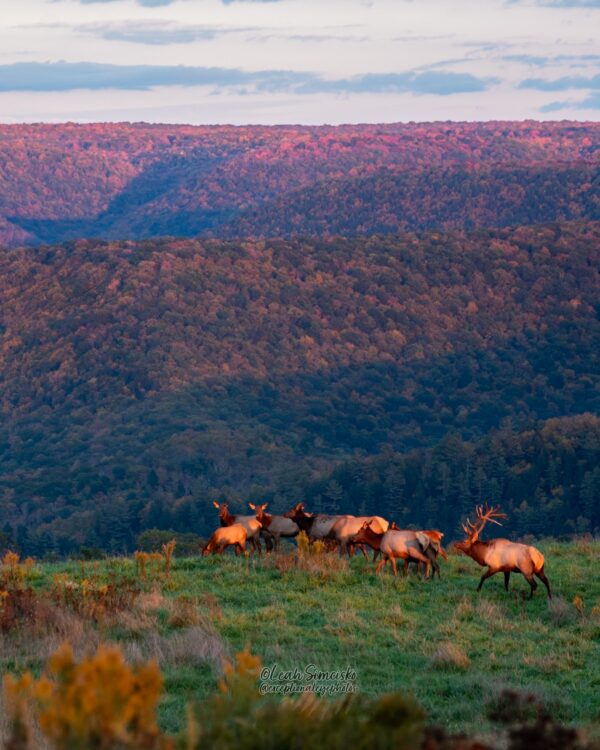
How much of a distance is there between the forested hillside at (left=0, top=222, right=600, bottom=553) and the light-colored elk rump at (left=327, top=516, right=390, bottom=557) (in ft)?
162

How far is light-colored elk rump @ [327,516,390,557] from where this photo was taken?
49.4 ft

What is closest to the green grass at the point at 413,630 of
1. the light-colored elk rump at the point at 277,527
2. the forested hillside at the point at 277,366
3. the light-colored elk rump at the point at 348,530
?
the light-colored elk rump at the point at 348,530

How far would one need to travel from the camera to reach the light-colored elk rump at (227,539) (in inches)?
609

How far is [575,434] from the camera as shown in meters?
63.7

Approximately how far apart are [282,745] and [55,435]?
3756 inches

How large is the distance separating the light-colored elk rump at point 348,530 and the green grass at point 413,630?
72cm

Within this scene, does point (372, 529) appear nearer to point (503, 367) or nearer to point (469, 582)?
point (469, 582)

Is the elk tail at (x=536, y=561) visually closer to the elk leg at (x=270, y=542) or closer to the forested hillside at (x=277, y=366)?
the elk leg at (x=270, y=542)

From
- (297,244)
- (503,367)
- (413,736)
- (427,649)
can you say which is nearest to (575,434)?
(503,367)

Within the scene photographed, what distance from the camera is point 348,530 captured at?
15328 mm

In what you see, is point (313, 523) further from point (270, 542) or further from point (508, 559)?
point (508, 559)

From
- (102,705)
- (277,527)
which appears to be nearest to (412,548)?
(277,527)

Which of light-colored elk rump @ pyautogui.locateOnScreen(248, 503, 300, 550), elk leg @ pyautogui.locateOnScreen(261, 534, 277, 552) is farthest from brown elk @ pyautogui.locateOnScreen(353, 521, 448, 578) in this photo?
elk leg @ pyautogui.locateOnScreen(261, 534, 277, 552)

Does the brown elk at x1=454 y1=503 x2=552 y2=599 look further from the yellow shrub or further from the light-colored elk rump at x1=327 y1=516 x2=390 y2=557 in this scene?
the yellow shrub
